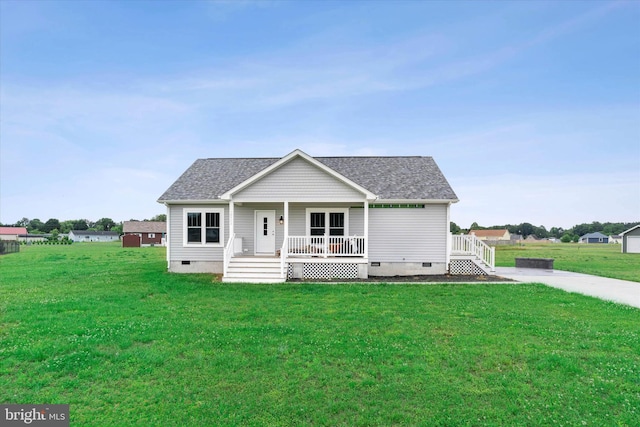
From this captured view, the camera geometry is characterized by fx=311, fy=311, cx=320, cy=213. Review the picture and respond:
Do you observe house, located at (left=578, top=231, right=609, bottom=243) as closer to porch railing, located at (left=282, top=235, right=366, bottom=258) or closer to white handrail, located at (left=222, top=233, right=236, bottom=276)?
porch railing, located at (left=282, top=235, right=366, bottom=258)

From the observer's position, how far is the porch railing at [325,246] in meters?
14.3

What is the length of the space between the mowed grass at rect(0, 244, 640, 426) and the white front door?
248 inches

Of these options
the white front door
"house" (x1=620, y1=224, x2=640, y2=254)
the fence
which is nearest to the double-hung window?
the white front door

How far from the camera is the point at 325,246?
46.9 feet

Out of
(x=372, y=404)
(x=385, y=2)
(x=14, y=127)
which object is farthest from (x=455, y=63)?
(x=14, y=127)

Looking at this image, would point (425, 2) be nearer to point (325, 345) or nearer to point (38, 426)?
point (325, 345)

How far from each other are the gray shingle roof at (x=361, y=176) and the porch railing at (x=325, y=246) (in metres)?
2.78

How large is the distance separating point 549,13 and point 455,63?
503 centimetres

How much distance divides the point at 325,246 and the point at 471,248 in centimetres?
750

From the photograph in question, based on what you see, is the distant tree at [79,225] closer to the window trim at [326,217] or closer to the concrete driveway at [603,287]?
the window trim at [326,217]

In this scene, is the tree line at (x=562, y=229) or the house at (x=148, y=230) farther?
the tree line at (x=562, y=229)

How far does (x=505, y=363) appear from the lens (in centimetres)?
523

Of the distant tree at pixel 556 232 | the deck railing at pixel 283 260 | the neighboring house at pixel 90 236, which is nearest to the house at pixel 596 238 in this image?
the distant tree at pixel 556 232

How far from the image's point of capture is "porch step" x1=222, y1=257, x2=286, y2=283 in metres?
13.5
